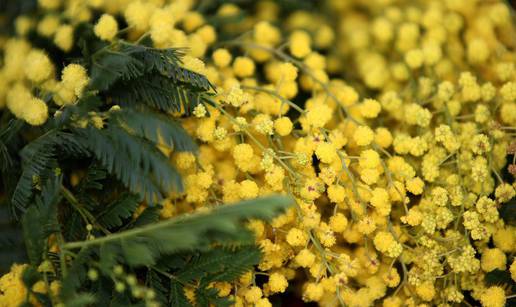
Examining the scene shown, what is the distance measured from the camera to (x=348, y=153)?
1.29m

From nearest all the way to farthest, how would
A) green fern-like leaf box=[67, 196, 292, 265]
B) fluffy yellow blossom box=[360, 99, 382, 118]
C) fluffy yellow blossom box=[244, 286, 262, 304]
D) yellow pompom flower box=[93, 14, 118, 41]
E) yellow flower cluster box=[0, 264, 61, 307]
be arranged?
1. green fern-like leaf box=[67, 196, 292, 265]
2. yellow flower cluster box=[0, 264, 61, 307]
3. fluffy yellow blossom box=[244, 286, 262, 304]
4. yellow pompom flower box=[93, 14, 118, 41]
5. fluffy yellow blossom box=[360, 99, 382, 118]

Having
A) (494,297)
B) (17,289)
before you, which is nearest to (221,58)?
(17,289)

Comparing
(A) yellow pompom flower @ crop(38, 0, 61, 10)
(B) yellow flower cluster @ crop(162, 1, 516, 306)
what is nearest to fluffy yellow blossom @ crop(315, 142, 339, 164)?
(B) yellow flower cluster @ crop(162, 1, 516, 306)

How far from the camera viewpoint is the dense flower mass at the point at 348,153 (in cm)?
110

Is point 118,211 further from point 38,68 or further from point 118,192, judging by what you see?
point 38,68

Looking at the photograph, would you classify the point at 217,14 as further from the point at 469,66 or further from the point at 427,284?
the point at 427,284

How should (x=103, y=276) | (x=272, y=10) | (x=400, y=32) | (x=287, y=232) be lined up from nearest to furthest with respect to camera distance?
(x=103, y=276), (x=287, y=232), (x=400, y=32), (x=272, y=10)

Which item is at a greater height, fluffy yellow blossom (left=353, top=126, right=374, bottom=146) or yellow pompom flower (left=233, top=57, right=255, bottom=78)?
yellow pompom flower (left=233, top=57, right=255, bottom=78)

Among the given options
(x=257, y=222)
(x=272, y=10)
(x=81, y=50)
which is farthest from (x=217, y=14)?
(x=257, y=222)

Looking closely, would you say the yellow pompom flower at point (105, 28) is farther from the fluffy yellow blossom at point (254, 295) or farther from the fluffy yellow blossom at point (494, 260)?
the fluffy yellow blossom at point (494, 260)

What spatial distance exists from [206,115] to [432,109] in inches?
23.8

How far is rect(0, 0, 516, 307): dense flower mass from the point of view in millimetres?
1103

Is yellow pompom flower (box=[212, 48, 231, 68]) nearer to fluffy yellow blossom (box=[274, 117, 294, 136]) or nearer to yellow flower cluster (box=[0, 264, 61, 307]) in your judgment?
fluffy yellow blossom (box=[274, 117, 294, 136])

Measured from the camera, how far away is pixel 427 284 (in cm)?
113
